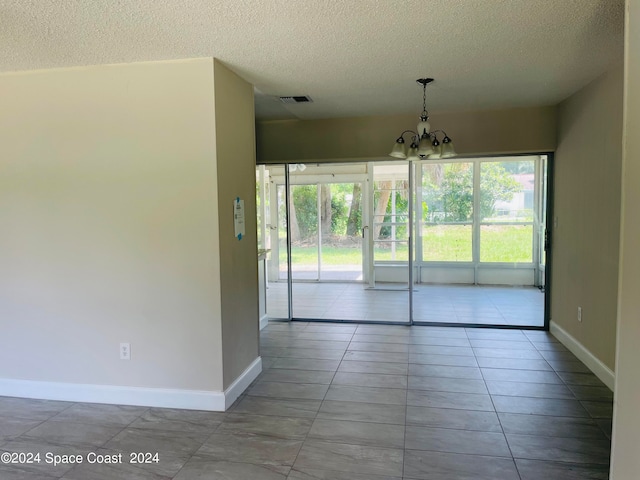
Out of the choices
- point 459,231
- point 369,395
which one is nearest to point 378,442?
point 369,395

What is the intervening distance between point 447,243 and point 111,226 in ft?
15.7

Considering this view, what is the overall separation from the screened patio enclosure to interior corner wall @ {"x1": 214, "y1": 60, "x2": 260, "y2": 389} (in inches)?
75.5

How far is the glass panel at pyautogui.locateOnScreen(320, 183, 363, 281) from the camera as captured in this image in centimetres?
731

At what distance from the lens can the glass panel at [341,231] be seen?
731cm

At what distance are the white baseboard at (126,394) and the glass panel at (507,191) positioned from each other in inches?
181

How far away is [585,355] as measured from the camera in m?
3.56

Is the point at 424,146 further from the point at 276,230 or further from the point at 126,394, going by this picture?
the point at 276,230

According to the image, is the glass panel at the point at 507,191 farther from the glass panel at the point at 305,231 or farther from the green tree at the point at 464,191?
the glass panel at the point at 305,231

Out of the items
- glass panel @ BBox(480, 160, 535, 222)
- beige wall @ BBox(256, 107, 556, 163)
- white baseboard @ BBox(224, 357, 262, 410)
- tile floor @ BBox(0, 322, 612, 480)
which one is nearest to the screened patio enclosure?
glass panel @ BBox(480, 160, 535, 222)

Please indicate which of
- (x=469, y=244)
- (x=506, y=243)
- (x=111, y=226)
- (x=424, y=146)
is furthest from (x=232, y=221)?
(x=506, y=243)

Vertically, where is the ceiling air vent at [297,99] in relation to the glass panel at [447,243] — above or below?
above

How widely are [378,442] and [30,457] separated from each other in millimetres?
1900

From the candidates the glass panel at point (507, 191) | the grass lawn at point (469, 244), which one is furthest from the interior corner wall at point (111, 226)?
the glass panel at point (507, 191)

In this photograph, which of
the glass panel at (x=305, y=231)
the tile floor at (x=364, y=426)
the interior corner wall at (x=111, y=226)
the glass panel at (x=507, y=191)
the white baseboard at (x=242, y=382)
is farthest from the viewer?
the glass panel at (x=305, y=231)
